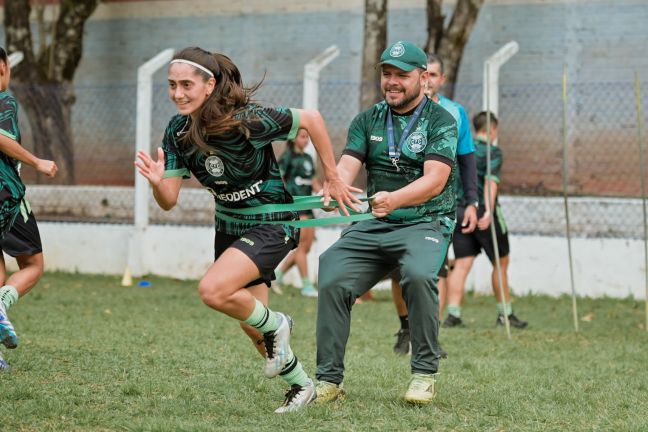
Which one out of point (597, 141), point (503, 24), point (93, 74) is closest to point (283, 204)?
point (597, 141)

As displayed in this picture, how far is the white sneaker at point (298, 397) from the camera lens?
19.3ft

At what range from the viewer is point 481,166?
10.1m

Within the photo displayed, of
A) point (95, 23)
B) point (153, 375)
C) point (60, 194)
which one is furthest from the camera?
point (95, 23)

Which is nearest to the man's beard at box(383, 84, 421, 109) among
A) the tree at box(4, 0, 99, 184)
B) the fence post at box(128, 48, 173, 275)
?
the fence post at box(128, 48, 173, 275)

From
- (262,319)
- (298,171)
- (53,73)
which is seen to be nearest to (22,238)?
(262,319)

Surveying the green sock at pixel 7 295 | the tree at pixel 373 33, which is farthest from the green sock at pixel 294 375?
the tree at pixel 373 33

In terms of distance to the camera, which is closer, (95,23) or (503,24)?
(503,24)

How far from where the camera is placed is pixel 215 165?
582 centimetres

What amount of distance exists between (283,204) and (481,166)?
4.47 meters

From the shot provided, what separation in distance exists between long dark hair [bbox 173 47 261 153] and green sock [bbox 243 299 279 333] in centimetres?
85

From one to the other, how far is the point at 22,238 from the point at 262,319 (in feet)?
7.63

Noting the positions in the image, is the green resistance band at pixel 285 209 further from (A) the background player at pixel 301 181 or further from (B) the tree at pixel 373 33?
(B) the tree at pixel 373 33

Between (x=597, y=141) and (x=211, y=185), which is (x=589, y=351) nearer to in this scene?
(x=211, y=185)

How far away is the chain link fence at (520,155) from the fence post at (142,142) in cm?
57
